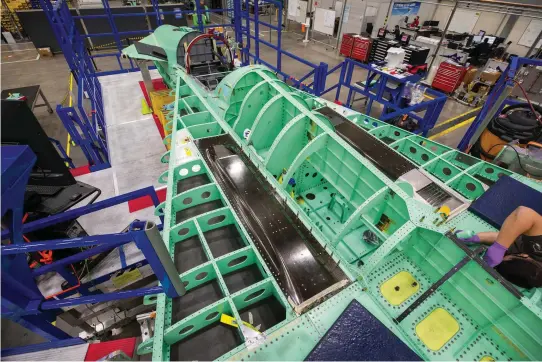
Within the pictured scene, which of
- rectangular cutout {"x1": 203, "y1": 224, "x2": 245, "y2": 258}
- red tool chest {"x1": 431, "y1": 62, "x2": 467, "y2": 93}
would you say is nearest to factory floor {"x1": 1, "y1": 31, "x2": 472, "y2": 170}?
red tool chest {"x1": 431, "y1": 62, "x2": 467, "y2": 93}

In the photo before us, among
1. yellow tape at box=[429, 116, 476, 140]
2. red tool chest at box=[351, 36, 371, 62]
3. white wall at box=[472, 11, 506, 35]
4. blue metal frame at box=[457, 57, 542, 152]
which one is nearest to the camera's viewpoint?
blue metal frame at box=[457, 57, 542, 152]

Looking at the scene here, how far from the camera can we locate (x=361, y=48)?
12797mm

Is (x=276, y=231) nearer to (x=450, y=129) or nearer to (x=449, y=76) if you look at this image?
(x=450, y=129)

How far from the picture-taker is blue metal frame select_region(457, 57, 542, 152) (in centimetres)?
507

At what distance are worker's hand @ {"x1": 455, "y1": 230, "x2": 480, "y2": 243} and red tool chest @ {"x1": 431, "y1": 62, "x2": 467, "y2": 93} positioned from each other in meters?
9.93

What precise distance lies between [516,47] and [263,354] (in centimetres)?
1799

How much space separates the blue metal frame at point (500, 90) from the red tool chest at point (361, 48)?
8.34 meters

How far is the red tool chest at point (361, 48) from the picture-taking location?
496 inches

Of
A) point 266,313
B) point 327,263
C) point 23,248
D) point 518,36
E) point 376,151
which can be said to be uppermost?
point 23,248

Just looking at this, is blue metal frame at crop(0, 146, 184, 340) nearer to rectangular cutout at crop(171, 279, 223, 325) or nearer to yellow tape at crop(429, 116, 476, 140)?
rectangular cutout at crop(171, 279, 223, 325)

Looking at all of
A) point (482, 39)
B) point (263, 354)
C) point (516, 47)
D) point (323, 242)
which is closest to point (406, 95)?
point (323, 242)

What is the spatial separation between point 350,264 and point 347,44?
552 inches

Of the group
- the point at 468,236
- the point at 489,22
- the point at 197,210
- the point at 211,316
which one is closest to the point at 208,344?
the point at 211,316

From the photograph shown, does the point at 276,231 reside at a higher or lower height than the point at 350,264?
higher
